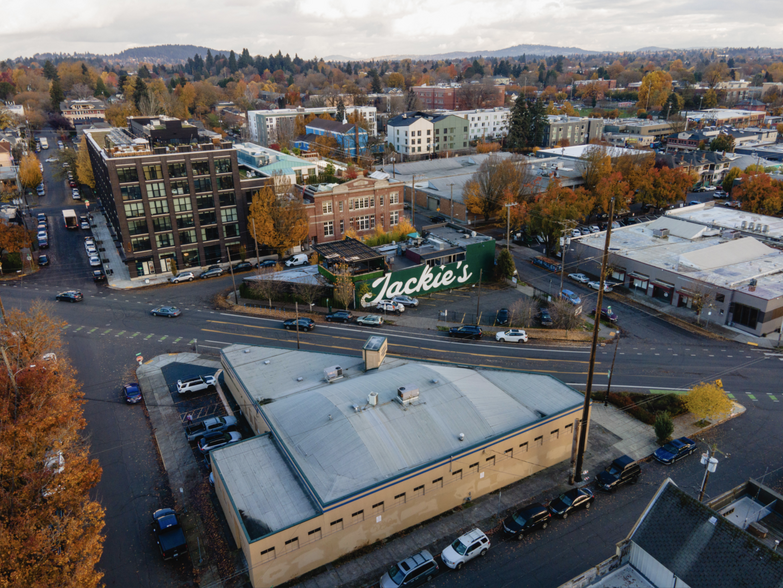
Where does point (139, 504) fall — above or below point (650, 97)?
below

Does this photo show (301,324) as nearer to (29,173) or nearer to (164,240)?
(164,240)

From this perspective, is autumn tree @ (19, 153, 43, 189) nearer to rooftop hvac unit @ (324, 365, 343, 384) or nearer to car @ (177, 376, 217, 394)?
car @ (177, 376, 217, 394)

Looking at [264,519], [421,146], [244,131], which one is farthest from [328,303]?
[244,131]

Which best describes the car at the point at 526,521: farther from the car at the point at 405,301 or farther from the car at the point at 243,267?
the car at the point at 243,267

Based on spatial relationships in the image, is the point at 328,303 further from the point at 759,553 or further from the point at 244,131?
the point at 244,131

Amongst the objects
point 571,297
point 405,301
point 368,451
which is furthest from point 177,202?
point 368,451

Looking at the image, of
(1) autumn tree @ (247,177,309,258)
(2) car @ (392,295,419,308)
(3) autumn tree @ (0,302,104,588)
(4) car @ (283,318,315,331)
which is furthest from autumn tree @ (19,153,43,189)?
(3) autumn tree @ (0,302,104,588)

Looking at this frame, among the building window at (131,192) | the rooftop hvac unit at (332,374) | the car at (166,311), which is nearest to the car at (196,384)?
the rooftop hvac unit at (332,374)
